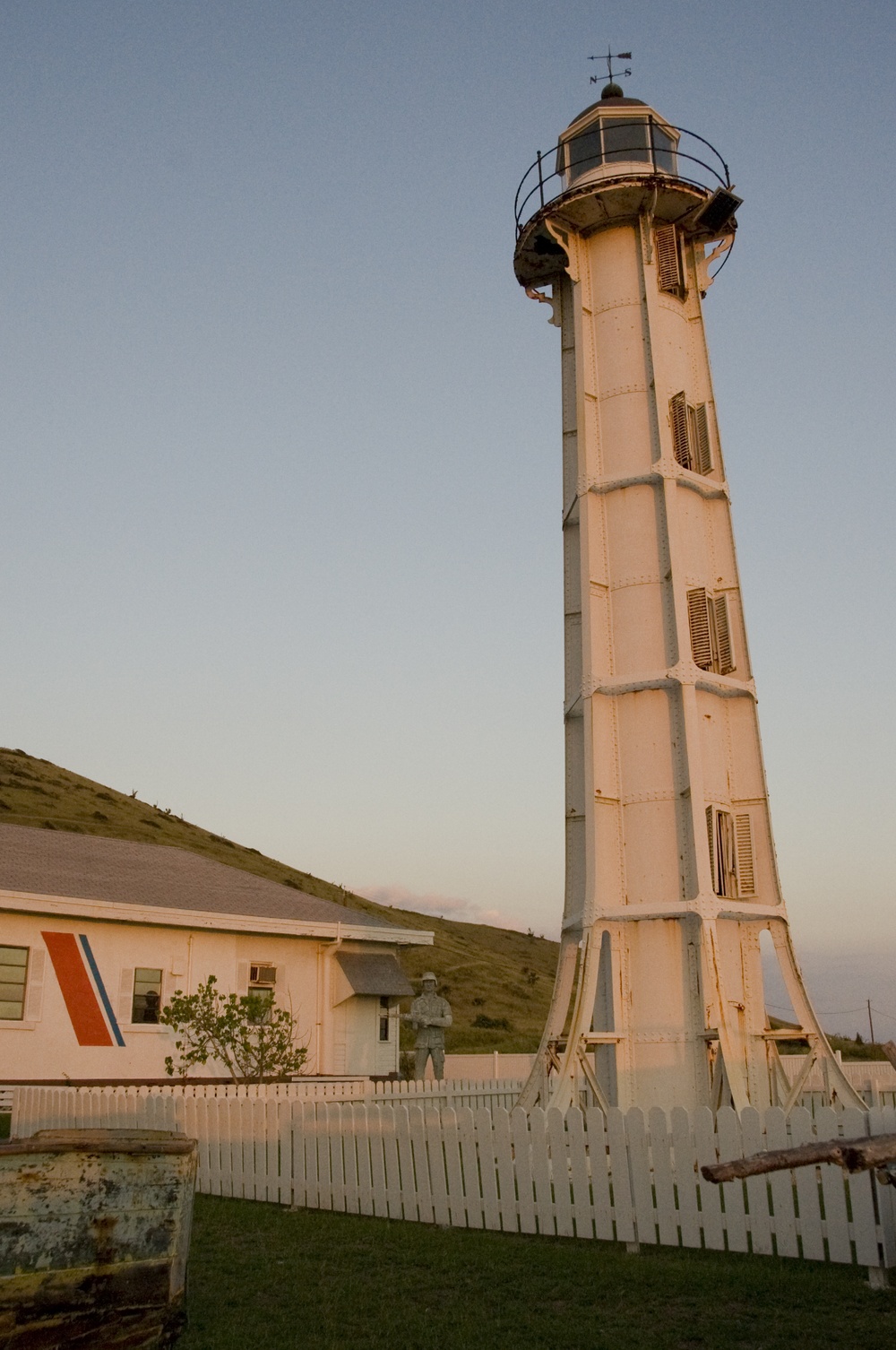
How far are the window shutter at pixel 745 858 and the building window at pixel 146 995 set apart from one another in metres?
12.7

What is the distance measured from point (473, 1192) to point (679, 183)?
15.0 m

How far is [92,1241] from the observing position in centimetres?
645

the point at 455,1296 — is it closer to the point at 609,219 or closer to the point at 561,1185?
the point at 561,1185

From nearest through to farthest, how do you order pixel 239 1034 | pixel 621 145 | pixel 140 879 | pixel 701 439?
1. pixel 701 439
2. pixel 621 145
3. pixel 239 1034
4. pixel 140 879

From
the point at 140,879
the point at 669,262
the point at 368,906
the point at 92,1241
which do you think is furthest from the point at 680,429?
the point at 368,906

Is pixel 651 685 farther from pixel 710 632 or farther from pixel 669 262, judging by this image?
pixel 669 262

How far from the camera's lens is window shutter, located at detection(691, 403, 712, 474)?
17.6 m

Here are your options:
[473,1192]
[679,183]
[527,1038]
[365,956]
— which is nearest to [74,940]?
[365,956]

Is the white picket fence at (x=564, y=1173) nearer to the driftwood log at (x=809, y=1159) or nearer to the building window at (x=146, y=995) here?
the driftwood log at (x=809, y=1159)

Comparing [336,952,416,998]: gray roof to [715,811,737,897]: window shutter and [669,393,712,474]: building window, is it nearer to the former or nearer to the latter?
[715,811,737,897]: window shutter

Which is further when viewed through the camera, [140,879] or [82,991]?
[140,879]

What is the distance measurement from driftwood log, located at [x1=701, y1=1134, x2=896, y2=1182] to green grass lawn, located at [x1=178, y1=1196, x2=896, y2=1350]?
1.62m

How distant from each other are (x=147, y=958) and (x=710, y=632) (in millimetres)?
13510

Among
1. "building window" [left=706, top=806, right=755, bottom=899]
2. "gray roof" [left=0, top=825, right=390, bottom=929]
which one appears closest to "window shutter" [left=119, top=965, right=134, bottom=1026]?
"gray roof" [left=0, top=825, right=390, bottom=929]
